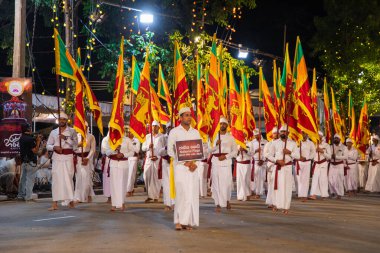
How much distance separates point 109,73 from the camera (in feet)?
104

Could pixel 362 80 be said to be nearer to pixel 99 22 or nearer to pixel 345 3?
pixel 345 3

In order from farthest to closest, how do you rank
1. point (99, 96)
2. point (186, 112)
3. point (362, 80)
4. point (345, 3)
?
point (99, 96), point (362, 80), point (345, 3), point (186, 112)

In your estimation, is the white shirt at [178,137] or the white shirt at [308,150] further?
the white shirt at [308,150]

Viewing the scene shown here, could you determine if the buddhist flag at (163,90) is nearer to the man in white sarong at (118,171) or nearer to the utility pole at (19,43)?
the utility pole at (19,43)

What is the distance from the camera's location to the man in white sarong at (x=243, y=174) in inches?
840

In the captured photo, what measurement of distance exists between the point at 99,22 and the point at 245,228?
67.6 feet

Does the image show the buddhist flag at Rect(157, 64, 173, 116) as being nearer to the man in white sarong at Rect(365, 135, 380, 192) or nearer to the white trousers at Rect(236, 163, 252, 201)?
the white trousers at Rect(236, 163, 252, 201)

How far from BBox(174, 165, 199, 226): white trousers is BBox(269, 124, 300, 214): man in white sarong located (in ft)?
14.6

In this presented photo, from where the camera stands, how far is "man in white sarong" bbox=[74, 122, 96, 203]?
730 inches

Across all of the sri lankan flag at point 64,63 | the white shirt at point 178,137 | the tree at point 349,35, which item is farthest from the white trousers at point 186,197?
the tree at point 349,35

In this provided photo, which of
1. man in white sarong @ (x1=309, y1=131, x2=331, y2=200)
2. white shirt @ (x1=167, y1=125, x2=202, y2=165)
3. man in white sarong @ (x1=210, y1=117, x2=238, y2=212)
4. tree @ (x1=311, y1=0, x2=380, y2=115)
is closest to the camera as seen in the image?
white shirt @ (x1=167, y1=125, x2=202, y2=165)

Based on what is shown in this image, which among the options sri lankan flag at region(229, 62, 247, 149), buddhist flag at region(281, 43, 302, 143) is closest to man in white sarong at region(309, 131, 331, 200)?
sri lankan flag at region(229, 62, 247, 149)

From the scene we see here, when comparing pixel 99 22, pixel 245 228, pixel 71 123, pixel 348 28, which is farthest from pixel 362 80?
pixel 245 228

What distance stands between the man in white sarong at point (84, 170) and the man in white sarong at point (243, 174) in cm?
425
